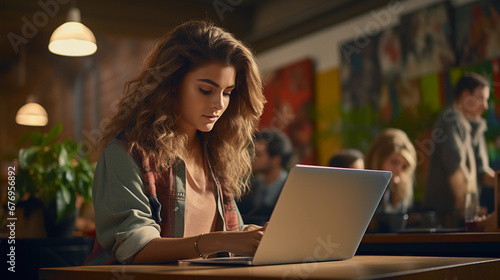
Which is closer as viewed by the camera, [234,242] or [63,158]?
[234,242]

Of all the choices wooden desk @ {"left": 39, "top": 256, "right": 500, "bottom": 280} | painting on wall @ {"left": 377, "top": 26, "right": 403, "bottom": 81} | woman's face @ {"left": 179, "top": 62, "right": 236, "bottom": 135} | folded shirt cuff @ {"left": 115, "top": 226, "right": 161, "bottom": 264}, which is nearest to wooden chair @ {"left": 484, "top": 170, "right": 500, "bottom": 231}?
wooden desk @ {"left": 39, "top": 256, "right": 500, "bottom": 280}

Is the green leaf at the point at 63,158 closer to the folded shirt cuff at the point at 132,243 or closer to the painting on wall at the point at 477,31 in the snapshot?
the folded shirt cuff at the point at 132,243

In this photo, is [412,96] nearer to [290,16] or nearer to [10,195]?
[290,16]

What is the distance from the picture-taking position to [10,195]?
267 cm

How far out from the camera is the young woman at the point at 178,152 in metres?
1.40

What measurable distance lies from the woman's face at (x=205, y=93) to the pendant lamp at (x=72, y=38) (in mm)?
2954

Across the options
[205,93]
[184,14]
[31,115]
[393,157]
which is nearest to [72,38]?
[393,157]

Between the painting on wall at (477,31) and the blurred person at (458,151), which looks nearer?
the blurred person at (458,151)

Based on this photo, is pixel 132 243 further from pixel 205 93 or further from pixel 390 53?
pixel 390 53

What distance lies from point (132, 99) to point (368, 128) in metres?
4.49

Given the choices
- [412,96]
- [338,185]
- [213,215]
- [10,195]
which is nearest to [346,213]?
[338,185]

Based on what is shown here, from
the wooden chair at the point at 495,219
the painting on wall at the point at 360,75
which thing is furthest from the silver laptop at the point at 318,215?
the painting on wall at the point at 360,75

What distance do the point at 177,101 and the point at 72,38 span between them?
293cm

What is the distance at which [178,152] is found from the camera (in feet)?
5.38
